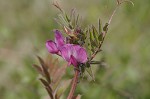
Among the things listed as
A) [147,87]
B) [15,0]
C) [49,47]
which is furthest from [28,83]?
[15,0]

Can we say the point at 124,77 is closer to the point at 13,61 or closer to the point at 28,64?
the point at 28,64

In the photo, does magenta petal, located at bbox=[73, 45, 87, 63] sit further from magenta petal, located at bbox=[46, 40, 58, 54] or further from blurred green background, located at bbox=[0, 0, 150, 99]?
blurred green background, located at bbox=[0, 0, 150, 99]

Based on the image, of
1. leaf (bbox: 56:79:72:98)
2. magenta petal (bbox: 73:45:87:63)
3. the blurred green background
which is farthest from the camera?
the blurred green background

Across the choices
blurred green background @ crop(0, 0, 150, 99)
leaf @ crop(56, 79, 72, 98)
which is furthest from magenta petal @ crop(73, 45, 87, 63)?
blurred green background @ crop(0, 0, 150, 99)

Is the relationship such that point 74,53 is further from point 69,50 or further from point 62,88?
point 62,88

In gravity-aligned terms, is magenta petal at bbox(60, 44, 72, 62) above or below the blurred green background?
above

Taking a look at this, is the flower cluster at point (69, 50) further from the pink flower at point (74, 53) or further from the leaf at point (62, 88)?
the leaf at point (62, 88)

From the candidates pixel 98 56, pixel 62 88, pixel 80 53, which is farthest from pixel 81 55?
pixel 98 56
